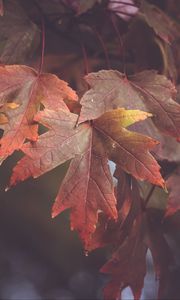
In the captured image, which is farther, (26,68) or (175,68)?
(175,68)

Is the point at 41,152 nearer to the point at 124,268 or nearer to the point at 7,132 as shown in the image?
the point at 7,132

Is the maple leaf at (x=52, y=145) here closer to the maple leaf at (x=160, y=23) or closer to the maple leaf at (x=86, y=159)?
the maple leaf at (x=86, y=159)

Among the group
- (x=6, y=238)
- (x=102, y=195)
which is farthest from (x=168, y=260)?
(x=6, y=238)

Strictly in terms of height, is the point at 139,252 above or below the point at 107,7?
below

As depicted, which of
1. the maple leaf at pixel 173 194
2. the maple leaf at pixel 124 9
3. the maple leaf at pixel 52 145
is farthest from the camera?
the maple leaf at pixel 124 9

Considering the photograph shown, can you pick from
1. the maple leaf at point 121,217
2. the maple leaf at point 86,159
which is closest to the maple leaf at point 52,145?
the maple leaf at point 86,159

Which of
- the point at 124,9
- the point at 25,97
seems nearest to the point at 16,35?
the point at 25,97

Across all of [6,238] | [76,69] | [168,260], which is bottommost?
[6,238]

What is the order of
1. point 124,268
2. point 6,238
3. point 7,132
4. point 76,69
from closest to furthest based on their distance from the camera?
point 7,132 < point 124,268 < point 76,69 < point 6,238
